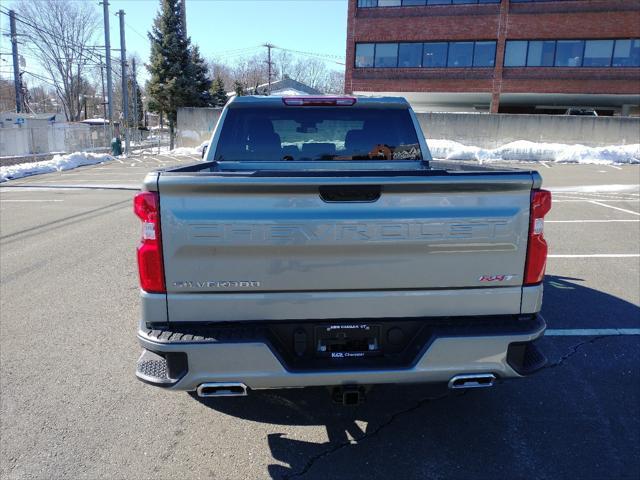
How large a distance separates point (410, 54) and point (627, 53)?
14138 mm

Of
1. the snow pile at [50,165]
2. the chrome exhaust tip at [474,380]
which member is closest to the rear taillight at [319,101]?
the chrome exhaust tip at [474,380]

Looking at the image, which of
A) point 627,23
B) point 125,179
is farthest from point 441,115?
point 125,179

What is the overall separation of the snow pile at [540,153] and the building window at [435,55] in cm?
1005

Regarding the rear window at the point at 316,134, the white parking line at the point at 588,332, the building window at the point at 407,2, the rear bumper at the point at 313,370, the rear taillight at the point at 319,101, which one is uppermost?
the building window at the point at 407,2

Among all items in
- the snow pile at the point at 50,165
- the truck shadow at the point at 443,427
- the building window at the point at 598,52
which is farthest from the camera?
→ the building window at the point at 598,52

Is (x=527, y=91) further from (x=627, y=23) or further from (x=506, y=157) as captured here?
(x=506, y=157)

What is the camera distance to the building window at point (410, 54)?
34719mm

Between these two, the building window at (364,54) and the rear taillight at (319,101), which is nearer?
the rear taillight at (319,101)

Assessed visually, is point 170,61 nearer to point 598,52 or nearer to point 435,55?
point 435,55

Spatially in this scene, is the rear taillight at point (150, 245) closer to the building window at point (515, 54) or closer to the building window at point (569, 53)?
the building window at point (515, 54)

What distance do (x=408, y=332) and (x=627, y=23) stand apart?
3760 cm

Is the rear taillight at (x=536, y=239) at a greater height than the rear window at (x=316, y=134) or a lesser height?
lesser

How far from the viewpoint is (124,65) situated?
34094 mm

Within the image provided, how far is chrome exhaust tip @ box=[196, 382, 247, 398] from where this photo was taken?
8.11ft
